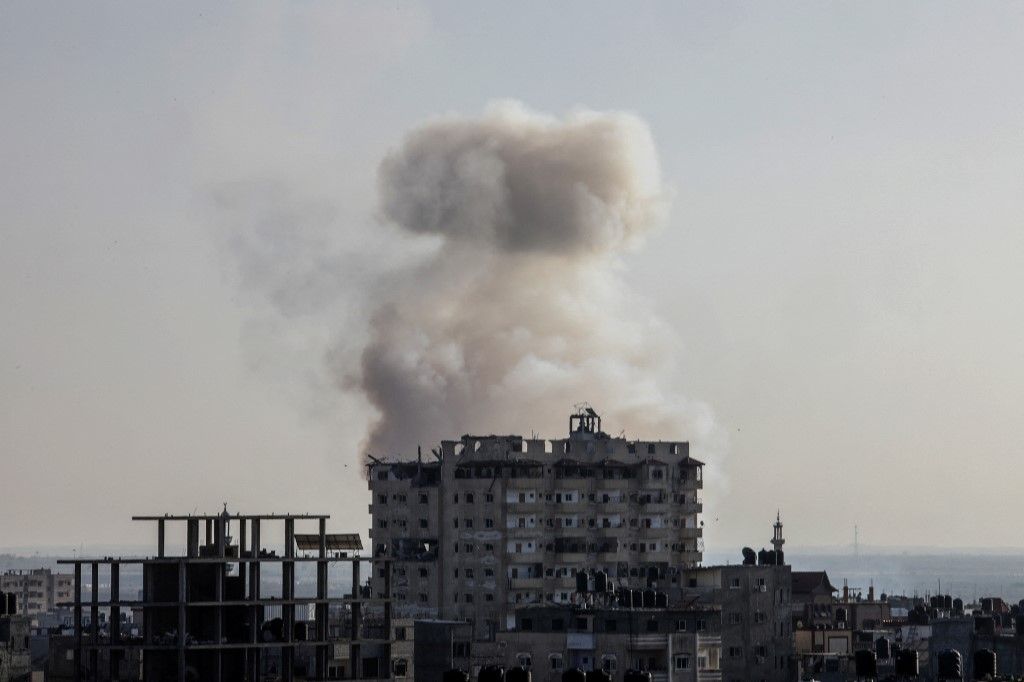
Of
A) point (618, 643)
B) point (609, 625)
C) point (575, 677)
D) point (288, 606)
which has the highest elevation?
point (288, 606)

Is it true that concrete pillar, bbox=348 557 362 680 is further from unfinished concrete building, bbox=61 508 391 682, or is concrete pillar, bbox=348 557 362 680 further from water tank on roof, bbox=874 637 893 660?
water tank on roof, bbox=874 637 893 660

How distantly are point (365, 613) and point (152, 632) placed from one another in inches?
2304

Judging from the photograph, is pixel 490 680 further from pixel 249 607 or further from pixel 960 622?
pixel 960 622

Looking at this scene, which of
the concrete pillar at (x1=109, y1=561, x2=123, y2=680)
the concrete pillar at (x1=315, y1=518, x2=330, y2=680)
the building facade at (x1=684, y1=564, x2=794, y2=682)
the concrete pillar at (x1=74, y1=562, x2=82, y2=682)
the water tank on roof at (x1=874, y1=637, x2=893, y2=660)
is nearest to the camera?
the concrete pillar at (x1=109, y1=561, x2=123, y2=680)

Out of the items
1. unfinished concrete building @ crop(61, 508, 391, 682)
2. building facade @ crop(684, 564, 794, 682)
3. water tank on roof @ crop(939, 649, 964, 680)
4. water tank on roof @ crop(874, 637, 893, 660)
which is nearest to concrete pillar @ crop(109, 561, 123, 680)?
unfinished concrete building @ crop(61, 508, 391, 682)

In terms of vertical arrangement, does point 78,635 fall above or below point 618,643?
above

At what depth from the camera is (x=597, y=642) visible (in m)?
165

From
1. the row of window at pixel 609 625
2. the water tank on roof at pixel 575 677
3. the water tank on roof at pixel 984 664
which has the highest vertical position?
the row of window at pixel 609 625

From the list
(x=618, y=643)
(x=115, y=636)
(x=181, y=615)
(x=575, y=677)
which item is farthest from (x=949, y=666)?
(x=115, y=636)

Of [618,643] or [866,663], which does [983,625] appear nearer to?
[618,643]

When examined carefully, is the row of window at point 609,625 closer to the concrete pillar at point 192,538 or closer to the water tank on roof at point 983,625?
the water tank on roof at point 983,625

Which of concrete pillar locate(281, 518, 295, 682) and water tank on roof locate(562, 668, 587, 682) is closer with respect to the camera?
water tank on roof locate(562, 668, 587, 682)

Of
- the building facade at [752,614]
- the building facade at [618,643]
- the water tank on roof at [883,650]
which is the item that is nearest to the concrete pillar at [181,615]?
the building facade at [618,643]

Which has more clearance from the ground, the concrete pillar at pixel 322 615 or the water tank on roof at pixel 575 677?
the concrete pillar at pixel 322 615
